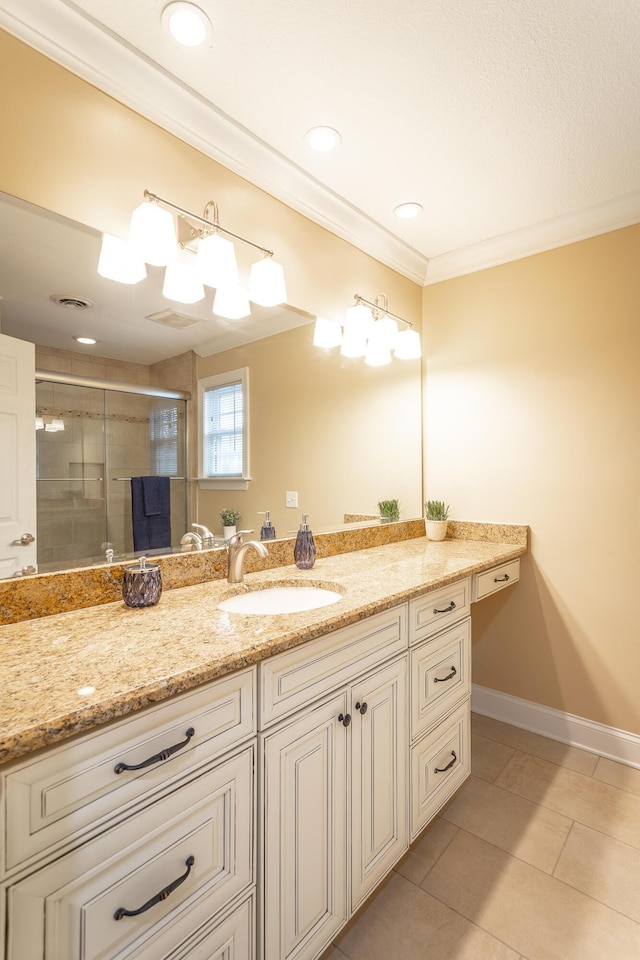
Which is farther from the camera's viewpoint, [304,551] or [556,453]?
[556,453]

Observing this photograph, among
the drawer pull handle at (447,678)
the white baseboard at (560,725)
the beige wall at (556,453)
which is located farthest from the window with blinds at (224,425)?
the white baseboard at (560,725)

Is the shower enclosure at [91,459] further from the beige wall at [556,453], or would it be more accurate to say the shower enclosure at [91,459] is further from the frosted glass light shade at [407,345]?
the beige wall at [556,453]

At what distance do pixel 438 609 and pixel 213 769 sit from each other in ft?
3.09

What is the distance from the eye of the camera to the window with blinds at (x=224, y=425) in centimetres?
160

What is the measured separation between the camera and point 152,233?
133cm

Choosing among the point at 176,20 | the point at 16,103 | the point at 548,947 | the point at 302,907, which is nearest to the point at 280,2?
the point at 176,20

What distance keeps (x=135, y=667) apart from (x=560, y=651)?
2.10m

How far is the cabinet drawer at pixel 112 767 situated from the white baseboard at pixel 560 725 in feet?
6.34

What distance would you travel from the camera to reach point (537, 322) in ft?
7.50

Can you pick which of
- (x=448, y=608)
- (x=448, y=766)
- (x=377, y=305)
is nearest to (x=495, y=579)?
(x=448, y=608)

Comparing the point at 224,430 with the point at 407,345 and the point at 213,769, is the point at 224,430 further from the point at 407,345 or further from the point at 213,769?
the point at 407,345

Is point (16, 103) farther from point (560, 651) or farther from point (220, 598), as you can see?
point (560, 651)

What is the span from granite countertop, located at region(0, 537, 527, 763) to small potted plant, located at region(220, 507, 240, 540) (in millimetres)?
174

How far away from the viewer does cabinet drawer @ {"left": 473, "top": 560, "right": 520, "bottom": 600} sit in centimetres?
188
